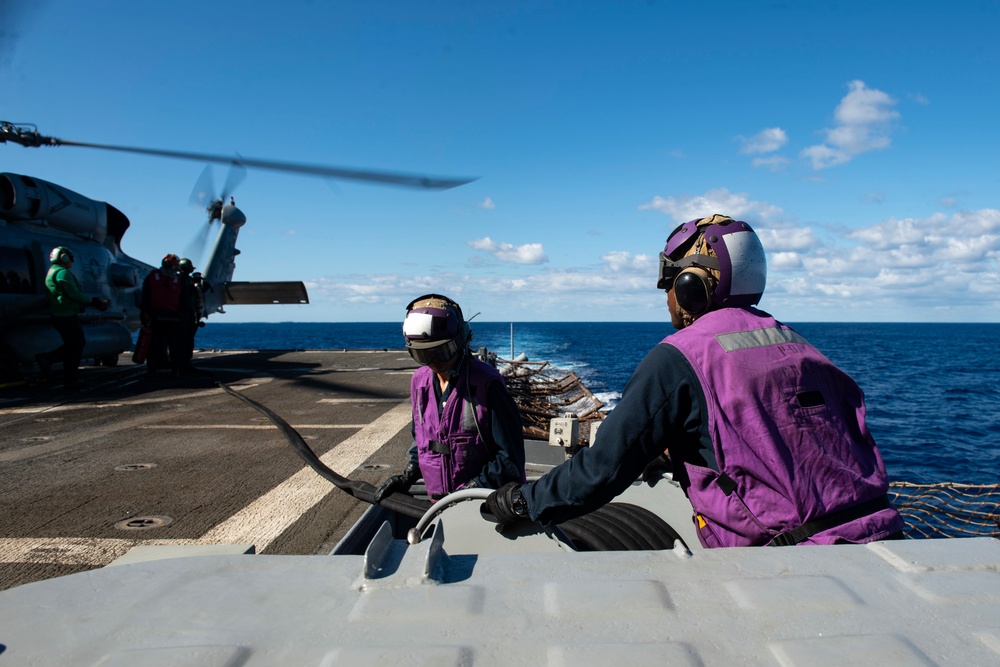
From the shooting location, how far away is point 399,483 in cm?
323

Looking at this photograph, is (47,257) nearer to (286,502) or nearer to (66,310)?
(66,310)

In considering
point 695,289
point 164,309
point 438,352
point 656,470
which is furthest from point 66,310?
point 695,289

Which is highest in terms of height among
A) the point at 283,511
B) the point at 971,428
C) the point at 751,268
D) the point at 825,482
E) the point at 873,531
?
the point at 751,268

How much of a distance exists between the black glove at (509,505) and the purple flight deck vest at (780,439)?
0.59 meters

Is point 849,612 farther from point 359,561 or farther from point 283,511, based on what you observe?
point 283,511

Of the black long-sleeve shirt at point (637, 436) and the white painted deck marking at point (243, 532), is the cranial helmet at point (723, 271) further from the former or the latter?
the white painted deck marking at point (243, 532)

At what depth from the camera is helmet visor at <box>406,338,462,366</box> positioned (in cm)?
308

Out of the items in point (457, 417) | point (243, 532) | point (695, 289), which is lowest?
point (243, 532)

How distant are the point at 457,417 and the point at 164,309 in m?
11.0

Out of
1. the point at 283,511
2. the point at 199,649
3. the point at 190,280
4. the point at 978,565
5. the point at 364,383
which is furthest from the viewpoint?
the point at 190,280

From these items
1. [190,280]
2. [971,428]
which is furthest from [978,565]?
[971,428]

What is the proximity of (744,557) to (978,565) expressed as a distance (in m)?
0.47

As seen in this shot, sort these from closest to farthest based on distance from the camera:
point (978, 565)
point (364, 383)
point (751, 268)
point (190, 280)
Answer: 1. point (978, 565)
2. point (751, 268)
3. point (364, 383)
4. point (190, 280)

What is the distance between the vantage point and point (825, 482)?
1.70 metres
